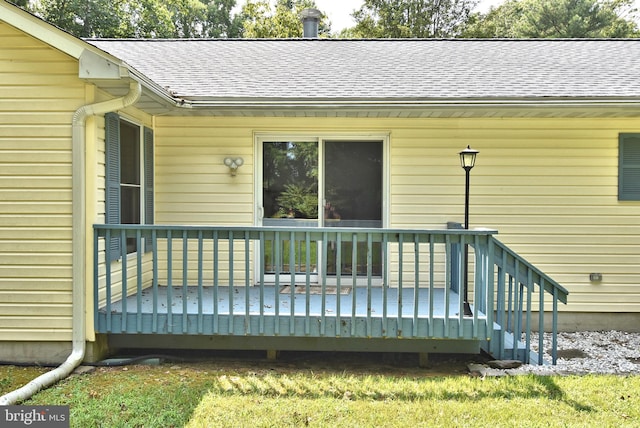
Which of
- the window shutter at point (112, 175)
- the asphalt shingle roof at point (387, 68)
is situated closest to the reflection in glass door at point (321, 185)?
the asphalt shingle roof at point (387, 68)

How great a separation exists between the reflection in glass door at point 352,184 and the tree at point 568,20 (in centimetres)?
1928

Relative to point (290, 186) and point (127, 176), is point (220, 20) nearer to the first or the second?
point (290, 186)

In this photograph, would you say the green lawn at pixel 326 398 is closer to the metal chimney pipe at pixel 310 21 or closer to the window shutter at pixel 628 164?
the window shutter at pixel 628 164

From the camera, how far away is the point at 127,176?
5090 millimetres

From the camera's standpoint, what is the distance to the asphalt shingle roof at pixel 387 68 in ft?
17.6

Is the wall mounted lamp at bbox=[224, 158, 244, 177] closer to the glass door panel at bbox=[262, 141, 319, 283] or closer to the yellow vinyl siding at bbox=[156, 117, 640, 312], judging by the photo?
the yellow vinyl siding at bbox=[156, 117, 640, 312]

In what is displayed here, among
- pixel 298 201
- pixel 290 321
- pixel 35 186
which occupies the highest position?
pixel 35 186

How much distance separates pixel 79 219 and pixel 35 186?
1.71ft

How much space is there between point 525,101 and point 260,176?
3081mm

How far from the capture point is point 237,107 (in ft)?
17.0

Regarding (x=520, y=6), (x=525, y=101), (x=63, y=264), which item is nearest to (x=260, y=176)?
(x=63, y=264)

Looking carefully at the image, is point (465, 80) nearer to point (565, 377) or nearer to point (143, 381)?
point (565, 377)

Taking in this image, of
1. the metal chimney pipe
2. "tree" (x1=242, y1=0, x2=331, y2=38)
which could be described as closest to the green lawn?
the metal chimney pipe

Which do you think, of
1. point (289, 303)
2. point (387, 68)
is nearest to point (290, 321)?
point (289, 303)
